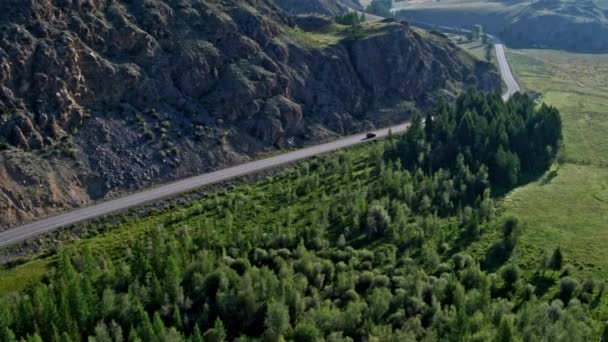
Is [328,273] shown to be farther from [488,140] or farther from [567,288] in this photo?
[488,140]

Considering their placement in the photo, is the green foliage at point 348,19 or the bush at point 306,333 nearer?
the bush at point 306,333

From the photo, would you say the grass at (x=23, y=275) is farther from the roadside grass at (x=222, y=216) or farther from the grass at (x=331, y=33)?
the grass at (x=331, y=33)

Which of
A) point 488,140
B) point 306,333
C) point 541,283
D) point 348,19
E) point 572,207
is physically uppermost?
point 348,19

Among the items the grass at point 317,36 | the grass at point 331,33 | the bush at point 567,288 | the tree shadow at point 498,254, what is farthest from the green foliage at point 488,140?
the grass at point 317,36

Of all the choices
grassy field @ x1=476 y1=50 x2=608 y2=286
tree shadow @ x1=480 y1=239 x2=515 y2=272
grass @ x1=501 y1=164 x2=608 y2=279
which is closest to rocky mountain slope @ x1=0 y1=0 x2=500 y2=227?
grassy field @ x1=476 y1=50 x2=608 y2=286

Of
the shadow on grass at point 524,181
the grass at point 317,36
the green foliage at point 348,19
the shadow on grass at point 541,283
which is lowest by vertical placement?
the shadow on grass at point 541,283

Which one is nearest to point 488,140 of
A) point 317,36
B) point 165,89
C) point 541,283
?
point 541,283
